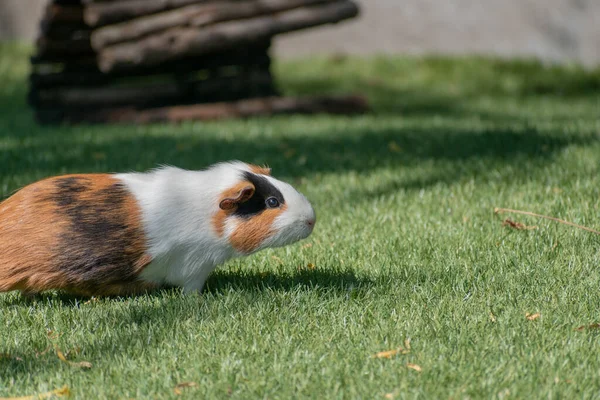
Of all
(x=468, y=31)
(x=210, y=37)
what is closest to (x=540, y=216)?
(x=210, y=37)

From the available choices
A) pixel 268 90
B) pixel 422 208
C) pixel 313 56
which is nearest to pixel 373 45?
pixel 313 56

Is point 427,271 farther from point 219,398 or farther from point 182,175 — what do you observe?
point 219,398

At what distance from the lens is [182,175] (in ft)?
12.3

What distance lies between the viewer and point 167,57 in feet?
28.5

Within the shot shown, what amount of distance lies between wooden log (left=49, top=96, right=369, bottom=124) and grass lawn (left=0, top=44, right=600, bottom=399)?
150cm

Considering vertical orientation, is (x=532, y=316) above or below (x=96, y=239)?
below

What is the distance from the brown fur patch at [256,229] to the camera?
3.59 meters

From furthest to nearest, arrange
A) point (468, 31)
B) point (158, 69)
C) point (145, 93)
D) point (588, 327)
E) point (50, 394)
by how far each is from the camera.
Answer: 1. point (468, 31)
2. point (158, 69)
3. point (145, 93)
4. point (588, 327)
5. point (50, 394)

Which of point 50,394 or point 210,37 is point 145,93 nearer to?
point 210,37

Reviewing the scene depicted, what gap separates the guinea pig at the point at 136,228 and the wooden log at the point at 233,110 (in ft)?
18.1

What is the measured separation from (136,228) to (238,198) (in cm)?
48

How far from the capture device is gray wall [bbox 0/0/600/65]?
1220 centimetres

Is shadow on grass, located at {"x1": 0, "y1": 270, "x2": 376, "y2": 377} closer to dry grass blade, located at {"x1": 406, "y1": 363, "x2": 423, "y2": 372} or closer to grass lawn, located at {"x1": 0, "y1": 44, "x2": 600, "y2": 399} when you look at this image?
grass lawn, located at {"x1": 0, "y1": 44, "x2": 600, "y2": 399}

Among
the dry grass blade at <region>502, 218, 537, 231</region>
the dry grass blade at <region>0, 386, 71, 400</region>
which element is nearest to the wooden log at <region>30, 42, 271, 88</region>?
the dry grass blade at <region>502, 218, 537, 231</region>
